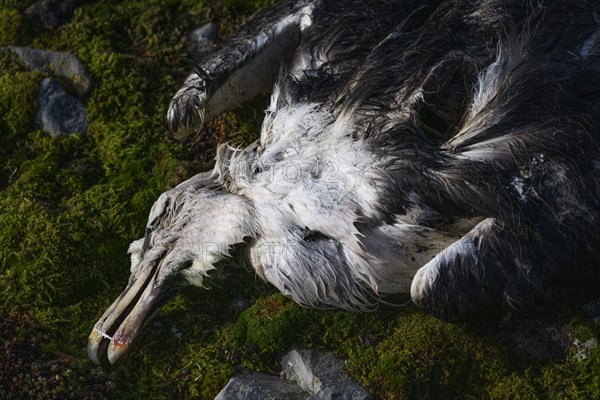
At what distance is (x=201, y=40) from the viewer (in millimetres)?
7516

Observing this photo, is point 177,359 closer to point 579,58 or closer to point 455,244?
point 455,244

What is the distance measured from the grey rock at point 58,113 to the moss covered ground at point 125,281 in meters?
0.07

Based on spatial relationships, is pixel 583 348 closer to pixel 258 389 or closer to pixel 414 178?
pixel 414 178

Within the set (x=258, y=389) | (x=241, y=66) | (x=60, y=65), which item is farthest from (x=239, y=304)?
(x=60, y=65)

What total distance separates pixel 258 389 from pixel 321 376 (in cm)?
38

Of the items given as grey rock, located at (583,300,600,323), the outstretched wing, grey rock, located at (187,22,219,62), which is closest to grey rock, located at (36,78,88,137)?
grey rock, located at (187,22,219,62)

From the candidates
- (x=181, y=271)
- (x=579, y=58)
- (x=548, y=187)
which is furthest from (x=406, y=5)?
(x=181, y=271)

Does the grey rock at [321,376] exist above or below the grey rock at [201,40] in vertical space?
below

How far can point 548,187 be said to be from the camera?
512cm

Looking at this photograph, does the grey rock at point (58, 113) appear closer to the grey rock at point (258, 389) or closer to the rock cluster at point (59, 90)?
the rock cluster at point (59, 90)

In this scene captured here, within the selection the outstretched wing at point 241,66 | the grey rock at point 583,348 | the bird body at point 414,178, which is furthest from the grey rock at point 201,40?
the grey rock at point 583,348

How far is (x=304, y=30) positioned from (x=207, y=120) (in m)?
0.90

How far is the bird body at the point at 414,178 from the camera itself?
5074mm

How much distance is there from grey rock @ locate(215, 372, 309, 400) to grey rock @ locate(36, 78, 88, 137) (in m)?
2.42
